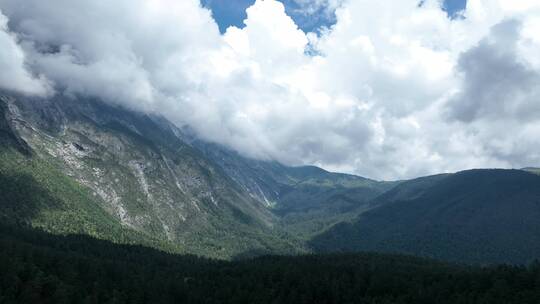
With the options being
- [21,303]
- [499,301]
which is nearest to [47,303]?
[21,303]

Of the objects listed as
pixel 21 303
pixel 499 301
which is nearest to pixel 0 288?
pixel 21 303

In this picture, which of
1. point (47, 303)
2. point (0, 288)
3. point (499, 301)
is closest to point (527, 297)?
point (499, 301)

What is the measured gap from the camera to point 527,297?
198 m

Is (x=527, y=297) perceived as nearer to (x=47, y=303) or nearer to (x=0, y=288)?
(x=47, y=303)

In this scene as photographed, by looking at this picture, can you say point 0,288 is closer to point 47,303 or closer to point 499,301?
point 47,303

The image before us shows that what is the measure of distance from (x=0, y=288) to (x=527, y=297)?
228 m

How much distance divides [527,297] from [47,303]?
208m

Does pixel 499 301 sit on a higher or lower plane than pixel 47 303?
higher

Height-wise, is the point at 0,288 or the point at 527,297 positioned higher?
the point at 527,297

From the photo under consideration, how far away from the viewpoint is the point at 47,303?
653 feet

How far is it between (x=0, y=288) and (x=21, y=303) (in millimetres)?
14548

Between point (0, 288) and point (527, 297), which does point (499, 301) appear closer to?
point (527, 297)

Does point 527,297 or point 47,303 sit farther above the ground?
point 527,297

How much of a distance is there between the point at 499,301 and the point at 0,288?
217 metres
